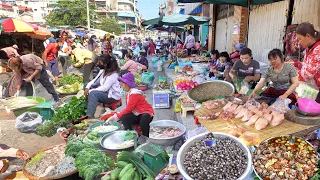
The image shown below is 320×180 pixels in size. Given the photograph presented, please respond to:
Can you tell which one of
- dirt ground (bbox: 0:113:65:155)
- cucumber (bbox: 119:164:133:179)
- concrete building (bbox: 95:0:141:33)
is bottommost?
dirt ground (bbox: 0:113:65:155)

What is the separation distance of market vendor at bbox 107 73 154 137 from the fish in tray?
266mm

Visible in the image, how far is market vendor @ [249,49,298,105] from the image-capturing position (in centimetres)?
365

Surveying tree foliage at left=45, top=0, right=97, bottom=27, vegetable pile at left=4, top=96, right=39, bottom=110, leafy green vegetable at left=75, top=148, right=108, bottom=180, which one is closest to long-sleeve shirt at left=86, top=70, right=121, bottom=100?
vegetable pile at left=4, top=96, right=39, bottom=110

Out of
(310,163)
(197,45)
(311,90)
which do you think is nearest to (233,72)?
(311,90)

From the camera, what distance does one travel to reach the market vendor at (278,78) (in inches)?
144

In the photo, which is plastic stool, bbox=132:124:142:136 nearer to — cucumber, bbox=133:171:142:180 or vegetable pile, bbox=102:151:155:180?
vegetable pile, bbox=102:151:155:180

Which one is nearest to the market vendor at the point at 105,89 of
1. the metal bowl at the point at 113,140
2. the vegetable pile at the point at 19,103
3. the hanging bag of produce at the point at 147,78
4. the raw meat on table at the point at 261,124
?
the vegetable pile at the point at 19,103

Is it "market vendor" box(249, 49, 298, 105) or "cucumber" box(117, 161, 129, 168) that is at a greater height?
"market vendor" box(249, 49, 298, 105)

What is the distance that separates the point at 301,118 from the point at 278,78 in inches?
56.8

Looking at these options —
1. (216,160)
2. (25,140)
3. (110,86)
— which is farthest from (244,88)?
(25,140)

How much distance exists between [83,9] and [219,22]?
3024 cm

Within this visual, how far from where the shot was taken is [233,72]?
204 inches

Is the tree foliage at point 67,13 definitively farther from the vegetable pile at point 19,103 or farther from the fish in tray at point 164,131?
the fish in tray at point 164,131

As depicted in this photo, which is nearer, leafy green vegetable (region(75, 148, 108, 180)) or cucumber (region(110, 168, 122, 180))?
cucumber (region(110, 168, 122, 180))
